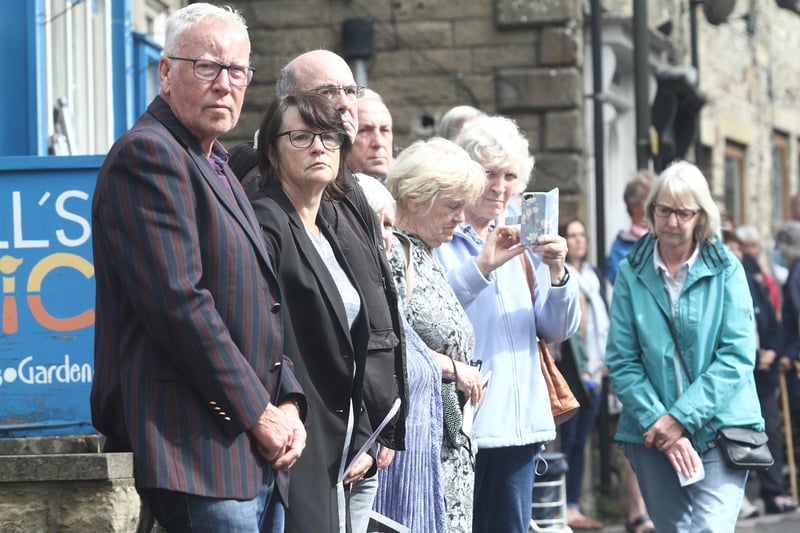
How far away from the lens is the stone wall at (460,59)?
1367cm

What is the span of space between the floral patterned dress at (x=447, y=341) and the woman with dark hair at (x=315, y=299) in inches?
33.3

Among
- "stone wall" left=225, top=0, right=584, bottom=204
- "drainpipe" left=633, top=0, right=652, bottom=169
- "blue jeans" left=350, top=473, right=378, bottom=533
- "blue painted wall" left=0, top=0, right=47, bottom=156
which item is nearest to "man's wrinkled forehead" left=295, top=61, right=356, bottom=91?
"blue jeans" left=350, top=473, right=378, bottom=533

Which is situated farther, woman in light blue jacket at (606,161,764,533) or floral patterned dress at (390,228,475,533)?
woman in light blue jacket at (606,161,764,533)

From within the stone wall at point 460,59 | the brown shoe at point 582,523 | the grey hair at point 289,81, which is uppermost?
the stone wall at point 460,59

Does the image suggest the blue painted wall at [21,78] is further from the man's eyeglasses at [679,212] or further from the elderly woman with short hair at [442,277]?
the man's eyeglasses at [679,212]

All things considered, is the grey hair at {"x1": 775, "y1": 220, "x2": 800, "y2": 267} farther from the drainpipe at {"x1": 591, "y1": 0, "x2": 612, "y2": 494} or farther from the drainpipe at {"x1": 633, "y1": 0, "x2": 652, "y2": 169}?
the drainpipe at {"x1": 633, "y1": 0, "x2": 652, "y2": 169}

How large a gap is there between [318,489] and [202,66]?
116 cm

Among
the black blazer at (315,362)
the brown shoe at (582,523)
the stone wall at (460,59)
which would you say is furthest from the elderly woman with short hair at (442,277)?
the stone wall at (460,59)

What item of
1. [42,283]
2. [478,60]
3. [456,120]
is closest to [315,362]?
[42,283]

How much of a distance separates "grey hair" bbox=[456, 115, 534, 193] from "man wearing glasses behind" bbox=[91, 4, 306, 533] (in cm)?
237

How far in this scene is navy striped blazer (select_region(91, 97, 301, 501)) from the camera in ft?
12.5

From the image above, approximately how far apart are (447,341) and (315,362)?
4.10 feet

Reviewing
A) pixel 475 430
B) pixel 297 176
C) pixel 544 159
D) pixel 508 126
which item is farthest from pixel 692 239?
pixel 544 159

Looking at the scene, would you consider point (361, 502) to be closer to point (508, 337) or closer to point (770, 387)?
point (508, 337)
